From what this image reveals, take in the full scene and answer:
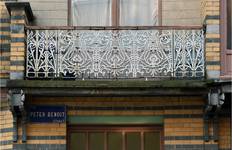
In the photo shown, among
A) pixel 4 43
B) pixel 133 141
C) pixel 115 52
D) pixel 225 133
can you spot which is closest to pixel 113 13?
pixel 115 52

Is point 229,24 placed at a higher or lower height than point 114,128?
higher

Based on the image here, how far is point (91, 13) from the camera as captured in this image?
1359cm

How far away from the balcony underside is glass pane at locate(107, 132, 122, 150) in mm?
924

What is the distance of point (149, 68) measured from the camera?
12766 millimetres

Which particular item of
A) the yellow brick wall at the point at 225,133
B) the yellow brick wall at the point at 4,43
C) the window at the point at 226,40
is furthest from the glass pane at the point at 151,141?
the yellow brick wall at the point at 4,43

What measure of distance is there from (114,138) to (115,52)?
4.62ft

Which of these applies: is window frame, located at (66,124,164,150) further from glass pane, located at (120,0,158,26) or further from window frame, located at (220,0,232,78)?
glass pane, located at (120,0,158,26)

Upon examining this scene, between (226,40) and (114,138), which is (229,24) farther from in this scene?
(114,138)

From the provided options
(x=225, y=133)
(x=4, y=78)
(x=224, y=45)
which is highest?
(x=224, y=45)

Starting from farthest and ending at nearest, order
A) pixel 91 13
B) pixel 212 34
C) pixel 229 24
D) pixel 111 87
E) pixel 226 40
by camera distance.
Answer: pixel 91 13 < pixel 229 24 < pixel 226 40 < pixel 212 34 < pixel 111 87

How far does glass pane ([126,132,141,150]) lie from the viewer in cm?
1296

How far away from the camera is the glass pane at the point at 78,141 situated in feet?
42.7

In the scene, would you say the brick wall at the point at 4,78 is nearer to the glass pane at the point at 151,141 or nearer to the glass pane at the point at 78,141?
the glass pane at the point at 78,141

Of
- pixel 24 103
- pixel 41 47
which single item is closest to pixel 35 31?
pixel 41 47
